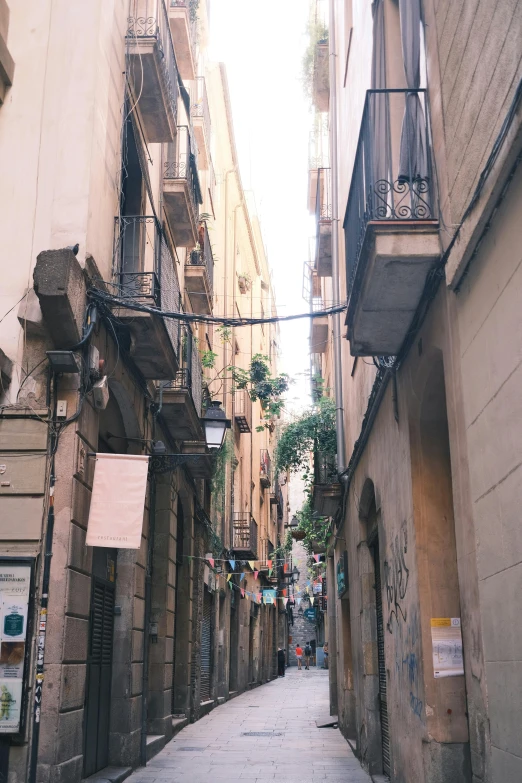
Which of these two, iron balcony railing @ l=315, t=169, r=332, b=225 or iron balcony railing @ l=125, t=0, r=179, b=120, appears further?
iron balcony railing @ l=315, t=169, r=332, b=225

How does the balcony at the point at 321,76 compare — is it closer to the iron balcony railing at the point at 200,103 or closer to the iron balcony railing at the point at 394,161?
the iron balcony railing at the point at 200,103

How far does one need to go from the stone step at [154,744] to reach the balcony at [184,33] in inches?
490

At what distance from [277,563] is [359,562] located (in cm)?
3030

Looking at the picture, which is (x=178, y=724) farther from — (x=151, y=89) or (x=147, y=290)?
(x=151, y=89)

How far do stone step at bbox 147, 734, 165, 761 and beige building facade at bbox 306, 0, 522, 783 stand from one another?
10.7 ft

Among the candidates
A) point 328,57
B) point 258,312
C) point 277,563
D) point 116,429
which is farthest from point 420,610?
point 277,563

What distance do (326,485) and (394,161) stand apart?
360 inches

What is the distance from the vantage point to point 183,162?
1530 centimetres

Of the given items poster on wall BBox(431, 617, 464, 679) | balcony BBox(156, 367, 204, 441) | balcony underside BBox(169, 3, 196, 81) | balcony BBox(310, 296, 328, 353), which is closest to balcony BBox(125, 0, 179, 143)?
balcony underside BBox(169, 3, 196, 81)

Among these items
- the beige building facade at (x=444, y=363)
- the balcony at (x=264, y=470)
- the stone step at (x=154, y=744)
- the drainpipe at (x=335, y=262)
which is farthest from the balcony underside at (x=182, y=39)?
the balcony at (x=264, y=470)

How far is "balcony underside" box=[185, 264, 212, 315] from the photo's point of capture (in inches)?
669

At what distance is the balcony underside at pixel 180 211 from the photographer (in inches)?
547

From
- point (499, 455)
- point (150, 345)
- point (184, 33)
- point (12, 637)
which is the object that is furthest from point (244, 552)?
point (499, 455)

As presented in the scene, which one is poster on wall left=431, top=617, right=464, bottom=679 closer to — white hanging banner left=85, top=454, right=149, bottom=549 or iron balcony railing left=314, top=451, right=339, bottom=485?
white hanging banner left=85, top=454, right=149, bottom=549
